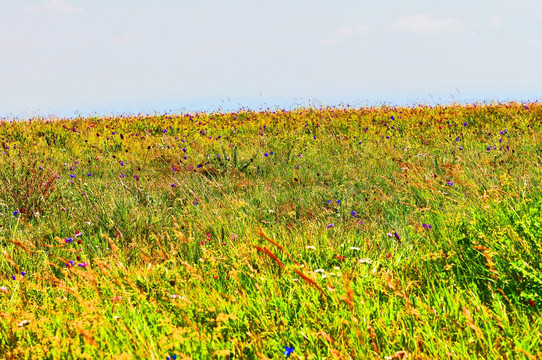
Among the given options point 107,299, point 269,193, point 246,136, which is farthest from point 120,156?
point 107,299

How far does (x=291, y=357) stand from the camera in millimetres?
1747

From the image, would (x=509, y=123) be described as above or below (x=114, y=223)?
above

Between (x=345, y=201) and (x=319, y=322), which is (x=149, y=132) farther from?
(x=319, y=322)

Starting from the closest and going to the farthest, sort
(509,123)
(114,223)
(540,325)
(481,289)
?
(540,325), (481,289), (114,223), (509,123)

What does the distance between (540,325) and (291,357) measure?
43.7 inches

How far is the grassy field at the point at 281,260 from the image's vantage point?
1814mm

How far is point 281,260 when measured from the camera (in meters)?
2.69

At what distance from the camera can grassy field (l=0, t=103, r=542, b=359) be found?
71.4 inches

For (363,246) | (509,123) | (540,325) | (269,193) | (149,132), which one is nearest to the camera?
(540,325)

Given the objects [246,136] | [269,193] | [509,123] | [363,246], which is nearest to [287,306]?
[363,246]

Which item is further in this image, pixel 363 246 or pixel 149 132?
pixel 149 132

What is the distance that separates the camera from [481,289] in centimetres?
229

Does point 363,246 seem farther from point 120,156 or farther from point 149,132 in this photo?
point 149,132

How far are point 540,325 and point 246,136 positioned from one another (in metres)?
7.68
